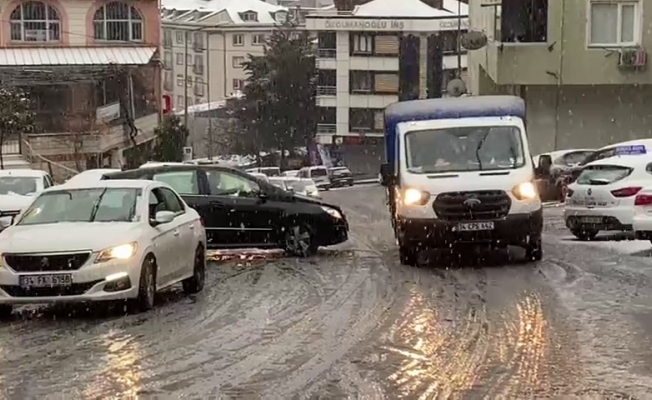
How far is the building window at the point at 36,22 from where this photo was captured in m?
60.1

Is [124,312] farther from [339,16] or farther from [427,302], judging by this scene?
[339,16]

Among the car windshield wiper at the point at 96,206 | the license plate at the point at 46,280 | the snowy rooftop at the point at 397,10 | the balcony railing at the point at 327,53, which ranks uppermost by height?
the snowy rooftop at the point at 397,10

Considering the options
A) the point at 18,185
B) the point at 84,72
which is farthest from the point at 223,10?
the point at 18,185

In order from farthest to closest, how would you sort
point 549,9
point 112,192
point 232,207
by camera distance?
point 549,9, point 232,207, point 112,192

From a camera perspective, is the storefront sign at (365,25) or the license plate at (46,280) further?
the storefront sign at (365,25)

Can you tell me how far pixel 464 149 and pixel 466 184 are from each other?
33.3 inches

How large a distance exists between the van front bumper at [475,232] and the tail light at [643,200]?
2551mm

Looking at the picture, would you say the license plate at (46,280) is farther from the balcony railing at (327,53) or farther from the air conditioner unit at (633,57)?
the balcony railing at (327,53)

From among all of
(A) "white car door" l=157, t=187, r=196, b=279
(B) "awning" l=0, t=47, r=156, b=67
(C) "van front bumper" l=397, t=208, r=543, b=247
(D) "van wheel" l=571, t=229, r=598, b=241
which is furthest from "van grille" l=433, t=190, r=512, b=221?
(B) "awning" l=0, t=47, r=156, b=67

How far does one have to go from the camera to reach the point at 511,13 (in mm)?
44750

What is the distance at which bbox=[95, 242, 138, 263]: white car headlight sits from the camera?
1320cm

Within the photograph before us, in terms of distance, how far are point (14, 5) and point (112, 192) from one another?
4742 centimetres

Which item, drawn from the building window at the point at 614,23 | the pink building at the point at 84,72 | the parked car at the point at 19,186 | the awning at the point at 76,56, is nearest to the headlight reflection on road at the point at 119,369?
the parked car at the point at 19,186

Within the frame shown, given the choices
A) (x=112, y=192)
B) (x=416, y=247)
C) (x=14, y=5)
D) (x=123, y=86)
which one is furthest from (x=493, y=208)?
(x=14, y=5)
